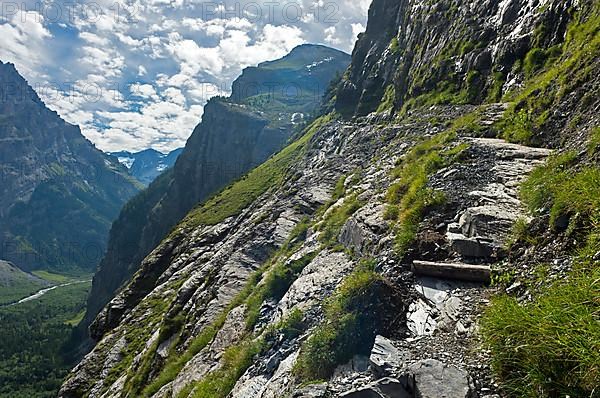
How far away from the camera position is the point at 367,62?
100688 millimetres

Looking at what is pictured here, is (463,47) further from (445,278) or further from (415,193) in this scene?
(445,278)

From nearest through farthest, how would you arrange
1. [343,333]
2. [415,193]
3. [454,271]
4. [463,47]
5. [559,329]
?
[559,329] < [343,333] < [454,271] < [415,193] < [463,47]

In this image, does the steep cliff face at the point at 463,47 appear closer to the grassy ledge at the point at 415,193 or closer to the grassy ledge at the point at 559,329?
the grassy ledge at the point at 415,193

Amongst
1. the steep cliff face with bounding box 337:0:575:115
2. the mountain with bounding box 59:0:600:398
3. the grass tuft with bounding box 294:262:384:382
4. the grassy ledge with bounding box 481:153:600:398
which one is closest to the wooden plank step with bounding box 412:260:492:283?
the mountain with bounding box 59:0:600:398

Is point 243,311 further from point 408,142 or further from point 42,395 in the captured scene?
point 42,395

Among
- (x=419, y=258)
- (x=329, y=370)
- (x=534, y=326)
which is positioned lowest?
(x=329, y=370)

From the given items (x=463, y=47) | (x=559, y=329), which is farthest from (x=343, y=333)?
(x=463, y=47)

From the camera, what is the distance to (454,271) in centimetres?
933

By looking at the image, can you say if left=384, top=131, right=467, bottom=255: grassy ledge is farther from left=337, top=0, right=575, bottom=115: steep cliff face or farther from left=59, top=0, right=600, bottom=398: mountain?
left=337, top=0, right=575, bottom=115: steep cliff face

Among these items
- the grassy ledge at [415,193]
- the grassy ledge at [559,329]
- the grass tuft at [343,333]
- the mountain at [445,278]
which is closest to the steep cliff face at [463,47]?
the mountain at [445,278]

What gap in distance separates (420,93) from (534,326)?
4859 centimetres

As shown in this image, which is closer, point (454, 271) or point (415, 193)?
point (454, 271)

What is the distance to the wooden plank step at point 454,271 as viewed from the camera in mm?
8969

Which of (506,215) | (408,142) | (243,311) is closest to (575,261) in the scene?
(506,215)
